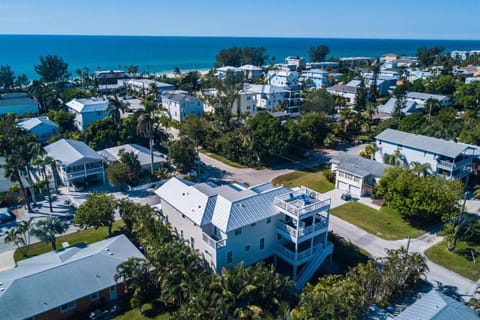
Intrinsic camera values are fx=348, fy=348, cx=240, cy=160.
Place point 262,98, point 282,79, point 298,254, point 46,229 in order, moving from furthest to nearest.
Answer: point 282,79, point 262,98, point 46,229, point 298,254

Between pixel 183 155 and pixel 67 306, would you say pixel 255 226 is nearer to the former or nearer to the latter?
pixel 67 306

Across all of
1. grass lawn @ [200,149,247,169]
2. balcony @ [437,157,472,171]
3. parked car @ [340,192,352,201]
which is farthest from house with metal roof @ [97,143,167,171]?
balcony @ [437,157,472,171]

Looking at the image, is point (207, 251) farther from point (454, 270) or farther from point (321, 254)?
point (454, 270)

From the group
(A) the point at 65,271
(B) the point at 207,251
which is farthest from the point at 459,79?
(A) the point at 65,271

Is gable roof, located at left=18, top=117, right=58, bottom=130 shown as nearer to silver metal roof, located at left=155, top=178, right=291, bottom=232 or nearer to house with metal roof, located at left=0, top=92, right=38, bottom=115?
house with metal roof, located at left=0, top=92, right=38, bottom=115

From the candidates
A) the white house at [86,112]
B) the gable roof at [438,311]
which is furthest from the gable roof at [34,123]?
the gable roof at [438,311]

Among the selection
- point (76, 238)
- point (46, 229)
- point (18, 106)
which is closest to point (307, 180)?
point (76, 238)
